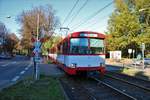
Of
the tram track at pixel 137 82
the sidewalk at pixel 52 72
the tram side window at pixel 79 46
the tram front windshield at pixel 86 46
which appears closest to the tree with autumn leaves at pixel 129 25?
the sidewalk at pixel 52 72

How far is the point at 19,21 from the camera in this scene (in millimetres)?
65875

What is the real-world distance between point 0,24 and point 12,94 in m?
83.1

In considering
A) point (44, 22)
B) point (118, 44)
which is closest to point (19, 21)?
point (44, 22)

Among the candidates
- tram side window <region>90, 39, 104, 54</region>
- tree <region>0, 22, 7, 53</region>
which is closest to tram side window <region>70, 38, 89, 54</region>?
tram side window <region>90, 39, 104, 54</region>

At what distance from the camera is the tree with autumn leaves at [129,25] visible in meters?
65.2

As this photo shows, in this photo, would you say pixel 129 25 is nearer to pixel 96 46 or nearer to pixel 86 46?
pixel 96 46

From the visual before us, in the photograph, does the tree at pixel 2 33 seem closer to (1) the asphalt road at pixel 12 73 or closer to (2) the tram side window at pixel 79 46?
(1) the asphalt road at pixel 12 73

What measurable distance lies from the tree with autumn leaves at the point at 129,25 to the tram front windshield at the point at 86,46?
4510 cm

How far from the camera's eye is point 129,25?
6556cm

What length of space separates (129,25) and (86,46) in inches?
1886

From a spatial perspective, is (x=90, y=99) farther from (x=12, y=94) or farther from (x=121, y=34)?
(x=121, y=34)

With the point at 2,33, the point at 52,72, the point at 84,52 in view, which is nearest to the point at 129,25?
the point at 52,72

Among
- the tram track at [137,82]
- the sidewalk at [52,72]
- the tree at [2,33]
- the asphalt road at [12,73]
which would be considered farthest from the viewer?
the tree at [2,33]

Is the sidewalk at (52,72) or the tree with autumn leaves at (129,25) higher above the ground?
the tree with autumn leaves at (129,25)
